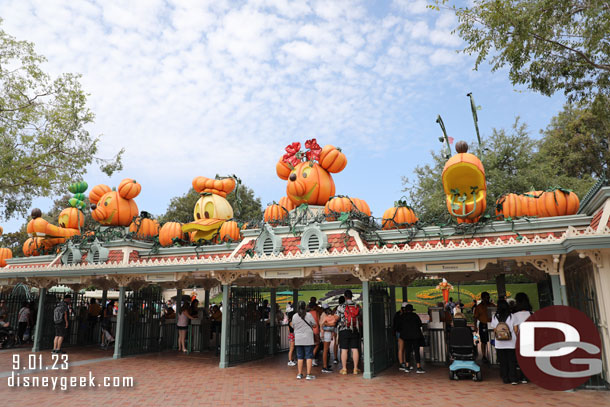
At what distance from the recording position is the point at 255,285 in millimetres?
15219

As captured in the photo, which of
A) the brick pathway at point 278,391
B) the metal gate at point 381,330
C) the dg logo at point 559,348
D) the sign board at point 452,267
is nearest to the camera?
the brick pathway at point 278,391

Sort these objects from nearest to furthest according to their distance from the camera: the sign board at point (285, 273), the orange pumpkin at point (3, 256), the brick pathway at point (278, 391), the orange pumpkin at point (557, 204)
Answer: the brick pathway at point (278, 391) → the orange pumpkin at point (557, 204) → the sign board at point (285, 273) → the orange pumpkin at point (3, 256)

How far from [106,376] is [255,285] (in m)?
6.11

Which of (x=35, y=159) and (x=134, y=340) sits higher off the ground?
(x=35, y=159)

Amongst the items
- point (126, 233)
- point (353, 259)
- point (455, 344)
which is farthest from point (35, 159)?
point (455, 344)

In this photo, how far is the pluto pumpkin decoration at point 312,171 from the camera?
13.2m

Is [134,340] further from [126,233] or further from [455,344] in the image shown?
[455,344]

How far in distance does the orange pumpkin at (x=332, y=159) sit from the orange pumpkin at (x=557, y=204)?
236 inches

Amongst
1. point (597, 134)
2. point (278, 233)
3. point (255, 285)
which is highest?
point (597, 134)

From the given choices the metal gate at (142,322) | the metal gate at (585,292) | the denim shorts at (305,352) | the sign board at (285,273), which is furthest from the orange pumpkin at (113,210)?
the metal gate at (585,292)

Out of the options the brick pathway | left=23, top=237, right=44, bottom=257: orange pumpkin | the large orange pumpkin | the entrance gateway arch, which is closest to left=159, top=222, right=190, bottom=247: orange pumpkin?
the entrance gateway arch

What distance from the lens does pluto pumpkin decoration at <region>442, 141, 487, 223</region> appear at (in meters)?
10.3

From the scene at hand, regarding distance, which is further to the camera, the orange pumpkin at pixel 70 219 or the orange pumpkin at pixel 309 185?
the orange pumpkin at pixel 70 219

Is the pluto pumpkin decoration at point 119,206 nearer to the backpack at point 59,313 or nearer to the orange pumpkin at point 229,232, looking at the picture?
the backpack at point 59,313
